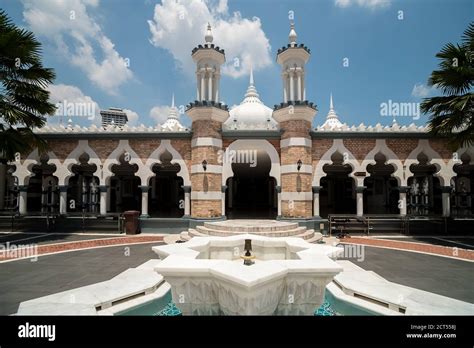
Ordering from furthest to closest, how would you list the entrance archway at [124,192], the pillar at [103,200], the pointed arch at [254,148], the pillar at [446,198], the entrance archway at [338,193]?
the entrance archway at [338,193]
the entrance archway at [124,192]
the pillar at [103,200]
the pillar at [446,198]
the pointed arch at [254,148]

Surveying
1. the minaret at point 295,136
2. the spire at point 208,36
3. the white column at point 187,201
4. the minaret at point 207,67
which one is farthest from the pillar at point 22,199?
the minaret at point 295,136

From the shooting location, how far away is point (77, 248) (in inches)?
372

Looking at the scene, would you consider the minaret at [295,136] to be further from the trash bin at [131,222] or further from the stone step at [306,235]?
the trash bin at [131,222]

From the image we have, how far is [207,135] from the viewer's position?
12.0m

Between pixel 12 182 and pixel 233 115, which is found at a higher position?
pixel 233 115

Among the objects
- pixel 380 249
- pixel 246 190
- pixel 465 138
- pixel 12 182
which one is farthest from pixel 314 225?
pixel 12 182

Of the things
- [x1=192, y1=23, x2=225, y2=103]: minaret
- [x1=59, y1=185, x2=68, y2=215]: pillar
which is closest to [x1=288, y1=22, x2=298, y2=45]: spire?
[x1=192, y1=23, x2=225, y2=103]: minaret

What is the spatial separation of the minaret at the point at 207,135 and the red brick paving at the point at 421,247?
706cm

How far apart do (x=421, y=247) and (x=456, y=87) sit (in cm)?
714

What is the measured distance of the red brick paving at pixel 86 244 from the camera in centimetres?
878

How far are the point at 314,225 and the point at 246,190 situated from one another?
12532 millimetres

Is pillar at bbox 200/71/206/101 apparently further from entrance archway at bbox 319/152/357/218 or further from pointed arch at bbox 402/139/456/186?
entrance archway at bbox 319/152/357/218

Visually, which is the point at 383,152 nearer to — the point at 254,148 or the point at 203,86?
the point at 254,148
